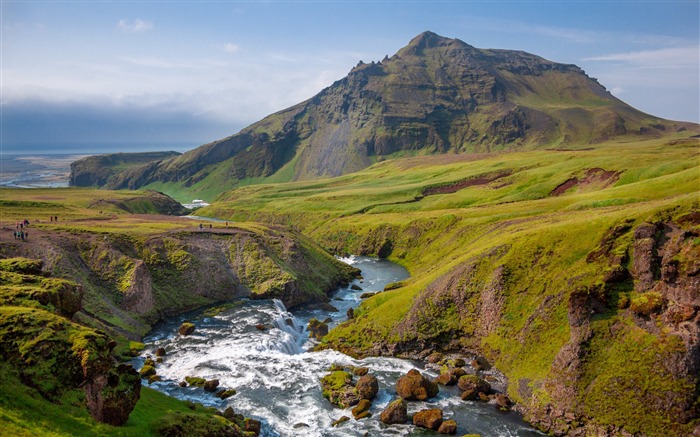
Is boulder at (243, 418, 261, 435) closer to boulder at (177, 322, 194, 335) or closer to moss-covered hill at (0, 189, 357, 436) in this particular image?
moss-covered hill at (0, 189, 357, 436)

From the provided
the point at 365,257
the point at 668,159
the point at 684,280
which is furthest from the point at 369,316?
the point at 668,159

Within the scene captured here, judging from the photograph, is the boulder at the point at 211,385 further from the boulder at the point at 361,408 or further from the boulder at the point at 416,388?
the boulder at the point at 416,388

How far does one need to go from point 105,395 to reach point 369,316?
1784 inches

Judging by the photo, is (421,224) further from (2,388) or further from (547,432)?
(2,388)

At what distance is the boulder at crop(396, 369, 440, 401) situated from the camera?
52294 mm

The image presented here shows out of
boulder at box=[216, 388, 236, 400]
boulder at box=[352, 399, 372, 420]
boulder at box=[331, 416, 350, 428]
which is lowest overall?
boulder at box=[331, 416, 350, 428]

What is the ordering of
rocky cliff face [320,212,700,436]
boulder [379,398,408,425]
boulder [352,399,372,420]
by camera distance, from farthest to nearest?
boulder [352,399,372,420] < boulder [379,398,408,425] < rocky cliff face [320,212,700,436]

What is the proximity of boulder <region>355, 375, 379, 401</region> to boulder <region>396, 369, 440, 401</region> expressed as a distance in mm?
2892

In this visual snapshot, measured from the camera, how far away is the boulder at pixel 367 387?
52469 millimetres

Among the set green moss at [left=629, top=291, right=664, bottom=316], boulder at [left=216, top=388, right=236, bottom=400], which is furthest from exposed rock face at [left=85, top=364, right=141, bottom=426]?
green moss at [left=629, top=291, right=664, bottom=316]

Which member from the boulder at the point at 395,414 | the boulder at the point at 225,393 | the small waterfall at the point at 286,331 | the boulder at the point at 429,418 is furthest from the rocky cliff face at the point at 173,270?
the boulder at the point at 429,418

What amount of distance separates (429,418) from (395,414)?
3582 mm

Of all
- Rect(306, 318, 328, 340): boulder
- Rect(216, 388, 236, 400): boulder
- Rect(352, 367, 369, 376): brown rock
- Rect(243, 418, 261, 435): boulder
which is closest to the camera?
Rect(243, 418, 261, 435): boulder

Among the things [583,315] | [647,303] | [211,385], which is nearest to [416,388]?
[583,315]
